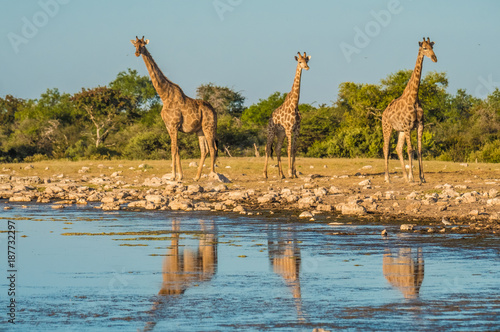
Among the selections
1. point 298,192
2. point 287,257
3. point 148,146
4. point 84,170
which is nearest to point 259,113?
point 148,146

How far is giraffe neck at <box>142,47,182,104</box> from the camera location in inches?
882

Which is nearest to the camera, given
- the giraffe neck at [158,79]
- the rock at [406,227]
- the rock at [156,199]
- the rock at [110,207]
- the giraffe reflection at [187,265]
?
the giraffe reflection at [187,265]

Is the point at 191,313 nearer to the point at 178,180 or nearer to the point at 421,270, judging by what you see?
the point at 421,270

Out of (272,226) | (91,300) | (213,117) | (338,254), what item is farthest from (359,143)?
(91,300)

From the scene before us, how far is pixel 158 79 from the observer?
73.7 ft

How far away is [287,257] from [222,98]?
5624cm

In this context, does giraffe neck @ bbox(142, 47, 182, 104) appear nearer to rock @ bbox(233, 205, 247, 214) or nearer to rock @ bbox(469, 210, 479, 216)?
rock @ bbox(233, 205, 247, 214)

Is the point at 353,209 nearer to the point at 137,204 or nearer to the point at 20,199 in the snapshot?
the point at 137,204

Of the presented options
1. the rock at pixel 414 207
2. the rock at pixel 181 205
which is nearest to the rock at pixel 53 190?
the rock at pixel 181 205

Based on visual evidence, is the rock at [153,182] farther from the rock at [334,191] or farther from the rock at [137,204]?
the rock at [334,191]

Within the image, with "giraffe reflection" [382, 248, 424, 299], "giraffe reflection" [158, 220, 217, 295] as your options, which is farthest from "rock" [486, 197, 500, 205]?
"giraffe reflection" [158, 220, 217, 295]

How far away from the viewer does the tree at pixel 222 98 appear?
6475 centimetres

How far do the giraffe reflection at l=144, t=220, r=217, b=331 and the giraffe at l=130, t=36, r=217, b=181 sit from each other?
33.7 feet

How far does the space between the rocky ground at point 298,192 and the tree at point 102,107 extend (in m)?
25.4
